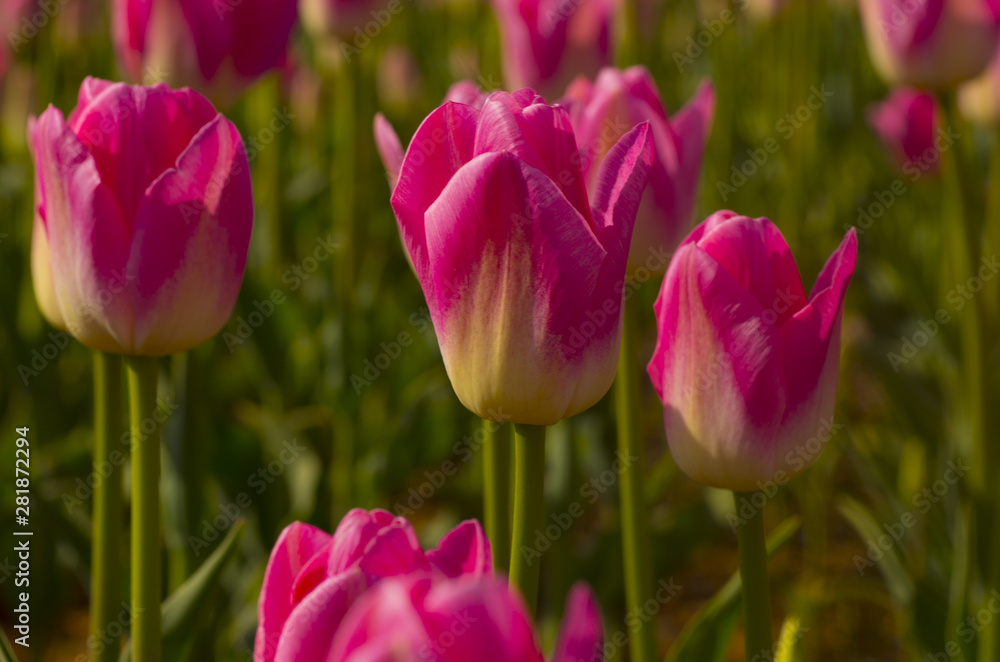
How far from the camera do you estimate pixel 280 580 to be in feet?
1.39

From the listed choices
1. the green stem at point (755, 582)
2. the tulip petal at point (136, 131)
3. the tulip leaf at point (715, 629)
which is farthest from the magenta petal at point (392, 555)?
the tulip leaf at point (715, 629)

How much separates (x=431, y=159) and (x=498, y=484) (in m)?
0.27

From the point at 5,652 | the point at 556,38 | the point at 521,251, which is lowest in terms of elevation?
the point at 5,652

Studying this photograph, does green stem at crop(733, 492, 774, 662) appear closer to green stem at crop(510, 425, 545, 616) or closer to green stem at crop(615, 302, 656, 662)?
green stem at crop(510, 425, 545, 616)

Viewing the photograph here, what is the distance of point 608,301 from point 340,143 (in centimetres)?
205

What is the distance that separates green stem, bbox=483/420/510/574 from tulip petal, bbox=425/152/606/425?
0.56 feet

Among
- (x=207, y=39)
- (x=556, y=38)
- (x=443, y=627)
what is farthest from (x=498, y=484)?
(x=556, y=38)

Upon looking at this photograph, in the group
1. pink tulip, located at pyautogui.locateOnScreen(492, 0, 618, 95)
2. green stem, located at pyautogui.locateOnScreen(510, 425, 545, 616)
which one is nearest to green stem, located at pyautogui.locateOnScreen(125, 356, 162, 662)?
green stem, located at pyautogui.locateOnScreen(510, 425, 545, 616)

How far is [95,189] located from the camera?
0.59 m

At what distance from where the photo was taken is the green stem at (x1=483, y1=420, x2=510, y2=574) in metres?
0.67

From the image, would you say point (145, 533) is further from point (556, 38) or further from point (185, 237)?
point (556, 38)

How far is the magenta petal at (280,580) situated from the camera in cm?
41

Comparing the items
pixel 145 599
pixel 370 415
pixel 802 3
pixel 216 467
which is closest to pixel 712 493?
pixel 370 415

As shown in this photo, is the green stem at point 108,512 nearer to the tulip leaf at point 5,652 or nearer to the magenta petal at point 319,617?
the tulip leaf at point 5,652
